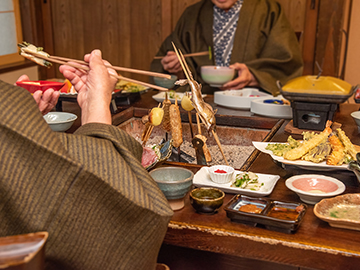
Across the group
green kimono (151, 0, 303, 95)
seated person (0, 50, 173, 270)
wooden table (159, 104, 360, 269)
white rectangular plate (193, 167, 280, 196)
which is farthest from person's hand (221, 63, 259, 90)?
seated person (0, 50, 173, 270)

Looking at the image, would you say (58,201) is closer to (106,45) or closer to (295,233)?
(295,233)

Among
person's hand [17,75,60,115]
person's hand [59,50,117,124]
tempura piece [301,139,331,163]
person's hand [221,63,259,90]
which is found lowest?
person's hand [221,63,259,90]

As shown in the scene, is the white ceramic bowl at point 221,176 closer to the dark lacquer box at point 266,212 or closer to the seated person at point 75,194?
the dark lacquer box at point 266,212

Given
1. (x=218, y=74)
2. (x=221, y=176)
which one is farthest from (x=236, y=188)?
(x=218, y=74)

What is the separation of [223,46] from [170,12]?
4.00 ft

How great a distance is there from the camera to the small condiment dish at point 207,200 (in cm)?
116

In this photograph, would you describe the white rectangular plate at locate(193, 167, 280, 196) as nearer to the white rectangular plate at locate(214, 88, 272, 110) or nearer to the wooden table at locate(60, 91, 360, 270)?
the wooden table at locate(60, 91, 360, 270)

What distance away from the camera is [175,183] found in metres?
1.20

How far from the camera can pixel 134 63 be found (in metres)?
5.16

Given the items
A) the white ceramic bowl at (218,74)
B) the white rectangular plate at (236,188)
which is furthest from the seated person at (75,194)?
the white ceramic bowl at (218,74)

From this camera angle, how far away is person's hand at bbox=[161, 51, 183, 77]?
3461mm

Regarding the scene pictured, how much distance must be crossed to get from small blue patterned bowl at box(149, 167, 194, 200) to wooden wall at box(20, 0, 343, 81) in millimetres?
3590

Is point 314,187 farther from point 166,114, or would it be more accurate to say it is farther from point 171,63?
point 171,63

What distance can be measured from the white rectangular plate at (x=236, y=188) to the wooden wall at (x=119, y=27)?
343cm
